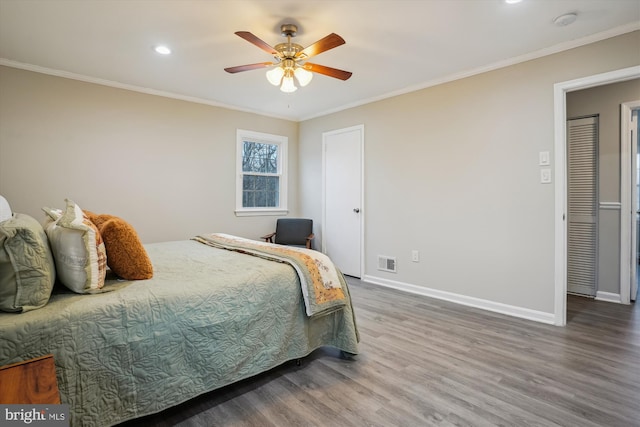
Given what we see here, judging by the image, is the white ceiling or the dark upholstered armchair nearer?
the white ceiling

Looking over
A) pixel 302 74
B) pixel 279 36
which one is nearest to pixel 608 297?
pixel 302 74

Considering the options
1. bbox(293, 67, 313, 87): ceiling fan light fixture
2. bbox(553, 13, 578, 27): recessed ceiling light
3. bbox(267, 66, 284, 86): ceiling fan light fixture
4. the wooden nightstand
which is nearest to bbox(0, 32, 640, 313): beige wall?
bbox(553, 13, 578, 27): recessed ceiling light

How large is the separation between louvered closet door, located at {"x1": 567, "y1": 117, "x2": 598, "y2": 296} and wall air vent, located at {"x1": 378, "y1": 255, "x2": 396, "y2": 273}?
2032mm

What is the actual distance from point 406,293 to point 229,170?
2.83 metres

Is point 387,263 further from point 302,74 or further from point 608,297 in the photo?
point 302,74

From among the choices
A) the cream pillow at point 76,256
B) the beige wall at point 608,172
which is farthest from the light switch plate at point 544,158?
the cream pillow at point 76,256

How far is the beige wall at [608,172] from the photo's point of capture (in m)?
3.52

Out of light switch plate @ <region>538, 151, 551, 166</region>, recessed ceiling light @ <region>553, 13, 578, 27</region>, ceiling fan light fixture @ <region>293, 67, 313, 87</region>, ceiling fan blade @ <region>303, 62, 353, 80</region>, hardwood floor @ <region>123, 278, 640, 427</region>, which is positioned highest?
recessed ceiling light @ <region>553, 13, 578, 27</region>

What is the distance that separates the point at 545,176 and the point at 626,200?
1339 millimetres

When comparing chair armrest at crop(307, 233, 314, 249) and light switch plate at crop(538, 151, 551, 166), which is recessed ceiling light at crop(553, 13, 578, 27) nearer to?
light switch plate at crop(538, 151, 551, 166)

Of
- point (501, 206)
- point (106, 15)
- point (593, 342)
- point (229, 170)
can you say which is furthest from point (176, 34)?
point (593, 342)

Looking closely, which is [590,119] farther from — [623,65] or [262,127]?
[262,127]

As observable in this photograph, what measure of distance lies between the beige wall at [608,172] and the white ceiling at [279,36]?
1.30m

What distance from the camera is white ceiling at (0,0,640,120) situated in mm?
2238
